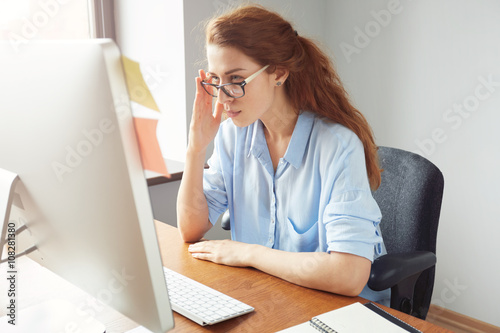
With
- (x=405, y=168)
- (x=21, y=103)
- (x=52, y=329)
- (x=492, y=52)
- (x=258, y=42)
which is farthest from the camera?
(x=492, y=52)

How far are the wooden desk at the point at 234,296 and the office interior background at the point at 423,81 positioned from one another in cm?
95

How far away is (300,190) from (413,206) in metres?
0.30

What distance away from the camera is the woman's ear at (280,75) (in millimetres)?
1302

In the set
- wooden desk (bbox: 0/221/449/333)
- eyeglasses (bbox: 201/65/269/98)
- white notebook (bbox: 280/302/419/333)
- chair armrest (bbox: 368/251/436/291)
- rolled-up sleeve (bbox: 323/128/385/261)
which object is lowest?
chair armrest (bbox: 368/251/436/291)

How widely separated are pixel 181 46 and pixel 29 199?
1.52 m

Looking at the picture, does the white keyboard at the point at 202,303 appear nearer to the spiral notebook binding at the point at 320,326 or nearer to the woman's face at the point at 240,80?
the spiral notebook binding at the point at 320,326

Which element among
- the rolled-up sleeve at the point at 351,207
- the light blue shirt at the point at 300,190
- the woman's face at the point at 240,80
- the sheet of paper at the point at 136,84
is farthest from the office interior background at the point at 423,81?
the sheet of paper at the point at 136,84

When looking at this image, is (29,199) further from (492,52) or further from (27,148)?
(492,52)

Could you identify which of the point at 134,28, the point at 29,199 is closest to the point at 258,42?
the point at 29,199

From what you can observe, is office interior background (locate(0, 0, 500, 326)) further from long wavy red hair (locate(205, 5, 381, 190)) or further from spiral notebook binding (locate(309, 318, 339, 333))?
spiral notebook binding (locate(309, 318, 339, 333))

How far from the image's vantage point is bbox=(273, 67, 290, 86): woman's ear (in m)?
1.30

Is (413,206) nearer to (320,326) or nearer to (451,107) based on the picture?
(320,326)

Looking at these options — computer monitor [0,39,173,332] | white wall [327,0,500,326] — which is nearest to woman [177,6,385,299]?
computer monitor [0,39,173,332]

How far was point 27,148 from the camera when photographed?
592 millimetres
